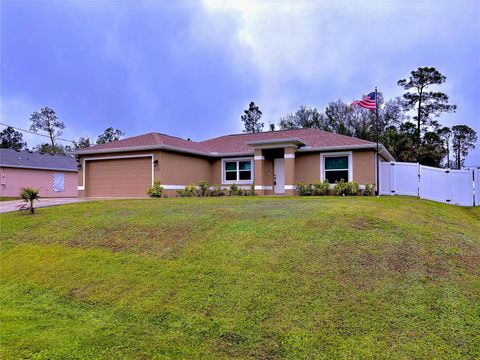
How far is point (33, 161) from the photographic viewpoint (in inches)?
1200

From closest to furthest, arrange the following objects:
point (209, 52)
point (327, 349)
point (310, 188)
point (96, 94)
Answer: point (327, 349), point (310, 188), point (209, 52), point (96, 94)

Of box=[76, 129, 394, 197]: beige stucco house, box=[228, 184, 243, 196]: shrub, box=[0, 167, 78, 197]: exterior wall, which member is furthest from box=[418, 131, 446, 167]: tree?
box=[0, 167, 78, 197]: exterior wall

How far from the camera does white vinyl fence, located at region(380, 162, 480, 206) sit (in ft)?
53.2

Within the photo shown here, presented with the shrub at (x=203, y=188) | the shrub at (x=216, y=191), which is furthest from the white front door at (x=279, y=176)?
the shrub at (x=203, y=188)

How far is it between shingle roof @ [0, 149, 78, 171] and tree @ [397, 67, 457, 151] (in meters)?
35.3

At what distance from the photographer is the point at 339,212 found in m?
9.37

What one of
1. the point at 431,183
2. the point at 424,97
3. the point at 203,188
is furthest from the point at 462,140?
the point at 203,188

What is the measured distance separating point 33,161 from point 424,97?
39026 millimetres

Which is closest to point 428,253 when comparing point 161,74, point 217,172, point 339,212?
point 339,212

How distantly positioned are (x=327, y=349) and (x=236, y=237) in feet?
12.9

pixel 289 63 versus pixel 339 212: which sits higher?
pixel 289 63

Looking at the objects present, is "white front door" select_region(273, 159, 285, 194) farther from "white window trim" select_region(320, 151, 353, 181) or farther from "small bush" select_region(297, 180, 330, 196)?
"white window trim" select_region(320, 151, 353, 181)

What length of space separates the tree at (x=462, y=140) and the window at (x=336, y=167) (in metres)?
37.2

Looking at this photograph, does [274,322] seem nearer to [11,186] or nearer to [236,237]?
[236,237]
